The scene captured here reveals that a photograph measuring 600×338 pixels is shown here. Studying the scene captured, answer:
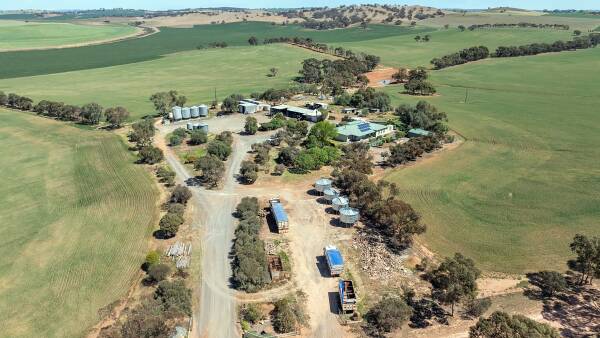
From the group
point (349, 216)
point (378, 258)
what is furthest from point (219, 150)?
point (378, 258)

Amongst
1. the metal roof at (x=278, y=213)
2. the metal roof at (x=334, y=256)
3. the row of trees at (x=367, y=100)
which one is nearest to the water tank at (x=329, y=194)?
the metal roof at (x=278, y=213)

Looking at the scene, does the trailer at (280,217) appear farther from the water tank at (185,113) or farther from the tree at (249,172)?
the water tank at (185,113)

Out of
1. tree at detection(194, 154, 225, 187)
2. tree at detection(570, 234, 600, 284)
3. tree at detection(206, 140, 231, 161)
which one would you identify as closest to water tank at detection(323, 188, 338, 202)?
tree at detection(194, 154, 225, 187)

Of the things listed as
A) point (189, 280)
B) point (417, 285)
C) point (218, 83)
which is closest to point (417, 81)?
point (218, 83)

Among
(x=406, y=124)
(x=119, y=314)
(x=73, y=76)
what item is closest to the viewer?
(x=119, y=314)

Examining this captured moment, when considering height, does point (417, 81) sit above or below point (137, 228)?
above

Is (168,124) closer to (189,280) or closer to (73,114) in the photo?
(73,114)

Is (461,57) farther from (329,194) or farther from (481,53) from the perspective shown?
(329,194)
